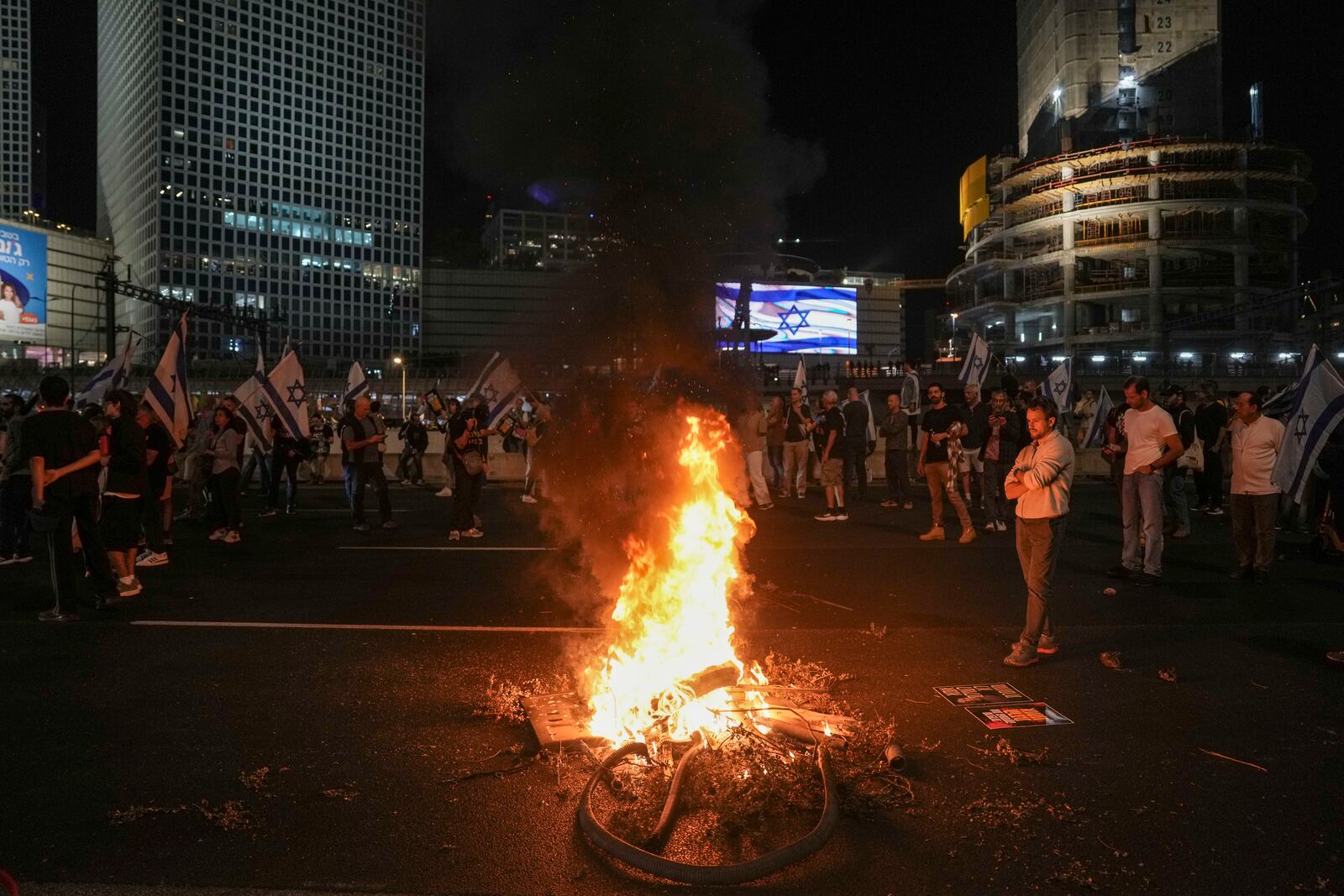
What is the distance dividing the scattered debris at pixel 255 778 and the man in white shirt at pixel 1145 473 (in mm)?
7450

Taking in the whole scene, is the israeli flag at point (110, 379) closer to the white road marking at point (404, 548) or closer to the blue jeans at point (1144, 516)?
the white road marking at point (404, 548)

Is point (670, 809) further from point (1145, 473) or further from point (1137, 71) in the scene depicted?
point (1137, 71)

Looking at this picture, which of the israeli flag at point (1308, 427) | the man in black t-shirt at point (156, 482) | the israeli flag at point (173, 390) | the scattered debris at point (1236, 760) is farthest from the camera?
the israeli flag at point (173, 390)

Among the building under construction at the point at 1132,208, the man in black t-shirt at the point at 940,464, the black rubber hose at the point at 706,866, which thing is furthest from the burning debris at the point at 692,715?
the building under construction at the point at 1132,208

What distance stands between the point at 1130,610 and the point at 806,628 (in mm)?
2857

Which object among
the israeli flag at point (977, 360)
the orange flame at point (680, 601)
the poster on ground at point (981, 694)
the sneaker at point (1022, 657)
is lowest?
the poster on ground at point (981, 694)

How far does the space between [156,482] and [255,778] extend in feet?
21.7

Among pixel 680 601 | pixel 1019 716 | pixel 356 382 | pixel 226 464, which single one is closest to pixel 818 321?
pixel 356 382

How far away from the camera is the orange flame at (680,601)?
15.2 ft

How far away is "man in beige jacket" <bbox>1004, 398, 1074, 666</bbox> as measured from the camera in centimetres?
571

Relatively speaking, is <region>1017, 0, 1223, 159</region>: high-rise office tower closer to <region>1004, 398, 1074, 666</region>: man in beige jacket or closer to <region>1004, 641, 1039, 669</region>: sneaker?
<region>1004, 398, 1074, 666</region>: man in beige jacket

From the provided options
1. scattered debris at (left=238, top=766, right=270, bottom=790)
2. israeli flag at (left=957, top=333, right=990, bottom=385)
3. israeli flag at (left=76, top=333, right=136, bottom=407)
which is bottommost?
scattered debris at (left=238, top=766, right=270, bottom=790)

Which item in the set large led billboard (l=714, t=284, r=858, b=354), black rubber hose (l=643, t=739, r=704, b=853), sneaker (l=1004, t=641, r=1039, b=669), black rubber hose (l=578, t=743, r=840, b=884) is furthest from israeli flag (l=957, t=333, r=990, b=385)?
large led billboard (l=714, t=284, r=858, b=354)

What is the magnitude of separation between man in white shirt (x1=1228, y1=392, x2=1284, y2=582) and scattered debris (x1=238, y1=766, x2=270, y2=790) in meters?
8.53
